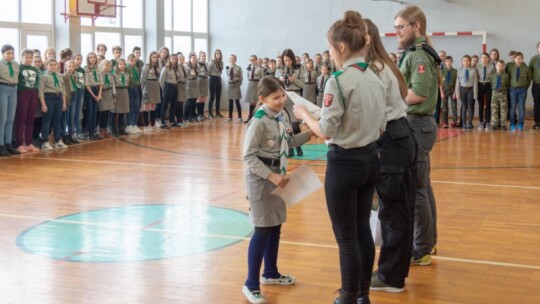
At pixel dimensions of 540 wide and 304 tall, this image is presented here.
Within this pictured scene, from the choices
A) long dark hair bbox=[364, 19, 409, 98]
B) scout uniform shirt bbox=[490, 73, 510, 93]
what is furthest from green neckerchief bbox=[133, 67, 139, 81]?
long dark hair bbox=[364, 19, 409, 98]

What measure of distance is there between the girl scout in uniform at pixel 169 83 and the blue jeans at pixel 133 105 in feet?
3.25

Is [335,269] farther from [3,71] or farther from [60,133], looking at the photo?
[60,133]

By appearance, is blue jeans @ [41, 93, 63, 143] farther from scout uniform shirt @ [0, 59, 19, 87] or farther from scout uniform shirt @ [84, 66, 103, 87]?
scout uniform shirt @ [84, 66, 103, 87]

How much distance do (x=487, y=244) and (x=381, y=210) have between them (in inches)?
61.9

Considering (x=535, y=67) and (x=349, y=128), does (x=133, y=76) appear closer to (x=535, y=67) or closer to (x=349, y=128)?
(x=535, y=67)

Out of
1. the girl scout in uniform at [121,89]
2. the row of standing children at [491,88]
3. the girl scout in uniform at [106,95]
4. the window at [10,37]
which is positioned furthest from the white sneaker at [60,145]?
the row of standing children at [491,88]

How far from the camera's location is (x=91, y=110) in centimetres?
1227

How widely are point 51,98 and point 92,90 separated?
1.40m

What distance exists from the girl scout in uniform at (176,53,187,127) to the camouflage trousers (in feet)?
22.3

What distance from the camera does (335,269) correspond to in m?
4.66

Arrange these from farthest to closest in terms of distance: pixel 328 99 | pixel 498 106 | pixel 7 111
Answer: pixel 498 106
pixel 7 111
pixel 328 99

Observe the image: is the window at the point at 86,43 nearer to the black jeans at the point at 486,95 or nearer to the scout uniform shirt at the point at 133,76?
the scout uniform shirt at the point at 133,76

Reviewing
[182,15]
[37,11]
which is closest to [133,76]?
[37,11]

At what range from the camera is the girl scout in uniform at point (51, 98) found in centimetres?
1075
